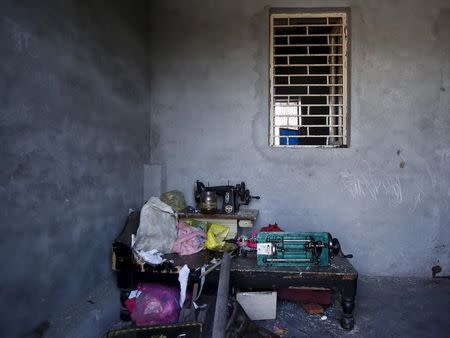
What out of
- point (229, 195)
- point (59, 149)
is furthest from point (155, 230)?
point (59, 149)

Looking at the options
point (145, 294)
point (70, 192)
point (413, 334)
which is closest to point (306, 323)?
point (413, 334)

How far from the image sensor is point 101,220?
2.81 meters

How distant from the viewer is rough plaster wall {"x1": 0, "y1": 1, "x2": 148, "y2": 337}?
185 centimetres

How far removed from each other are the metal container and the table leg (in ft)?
4.83

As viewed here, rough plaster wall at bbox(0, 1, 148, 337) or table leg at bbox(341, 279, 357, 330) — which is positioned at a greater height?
rough plaster wall at bbox(0, 1, 148, 337)

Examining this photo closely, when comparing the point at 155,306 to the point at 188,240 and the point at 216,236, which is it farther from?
the point at 216,236

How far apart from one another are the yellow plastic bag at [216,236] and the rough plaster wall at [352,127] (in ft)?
2.29

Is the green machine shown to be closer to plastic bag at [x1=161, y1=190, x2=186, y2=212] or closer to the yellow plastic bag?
the yellow plastic bag

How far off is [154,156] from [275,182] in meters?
1.49

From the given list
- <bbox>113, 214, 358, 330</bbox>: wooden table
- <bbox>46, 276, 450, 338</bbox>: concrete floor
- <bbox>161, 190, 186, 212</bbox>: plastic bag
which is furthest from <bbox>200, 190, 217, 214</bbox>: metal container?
<bbox>46, 276, 450, 338</bbox>: concrete floor

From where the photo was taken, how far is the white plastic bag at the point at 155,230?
2.94 metres

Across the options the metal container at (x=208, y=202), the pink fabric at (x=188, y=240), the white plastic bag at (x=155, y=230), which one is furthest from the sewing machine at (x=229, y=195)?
the white plastic bag at (x=155, y=230)

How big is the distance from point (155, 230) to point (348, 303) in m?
1.76

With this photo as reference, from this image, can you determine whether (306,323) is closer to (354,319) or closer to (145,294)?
(354,319)
